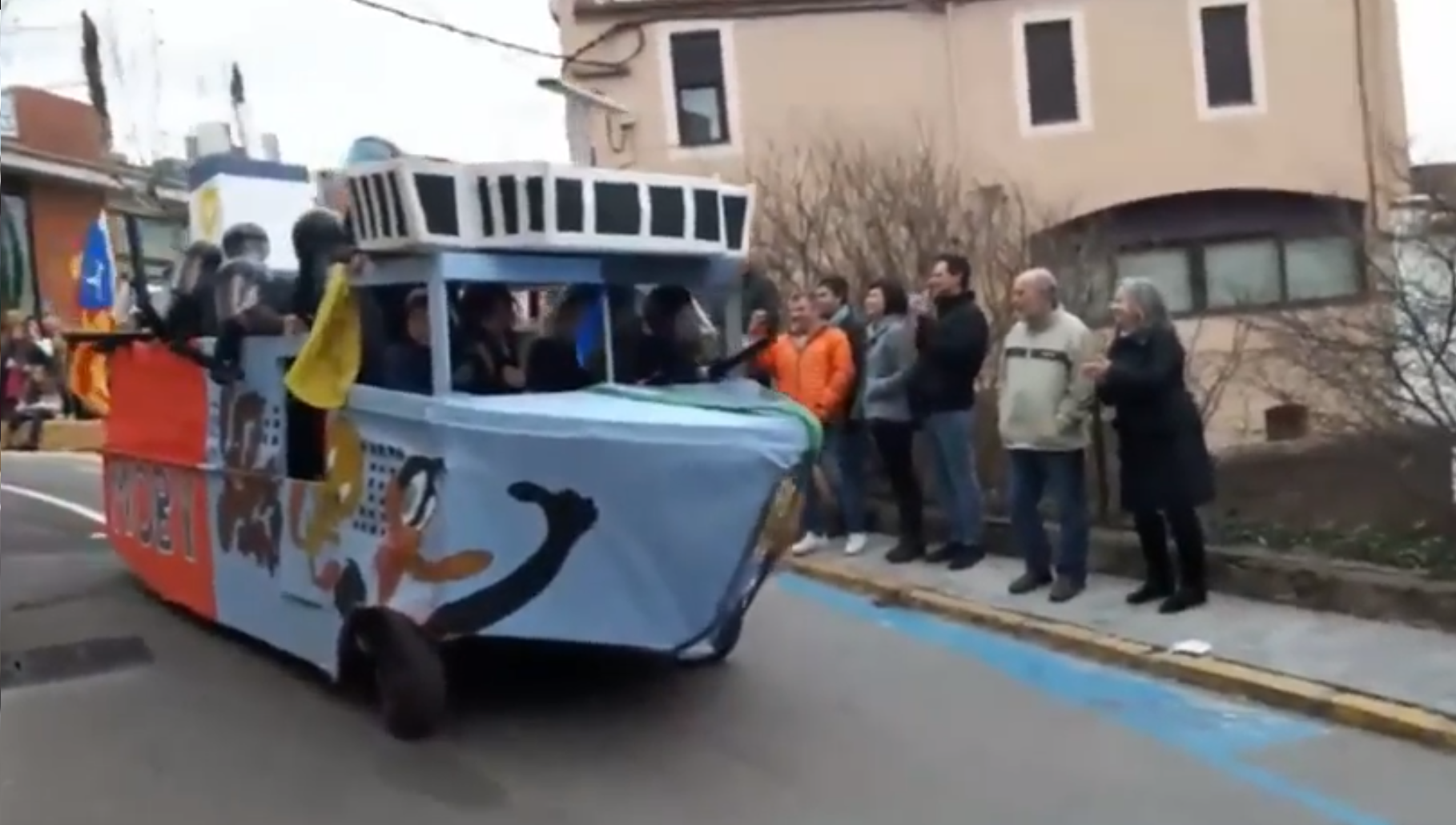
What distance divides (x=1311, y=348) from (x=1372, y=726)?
4780 mm

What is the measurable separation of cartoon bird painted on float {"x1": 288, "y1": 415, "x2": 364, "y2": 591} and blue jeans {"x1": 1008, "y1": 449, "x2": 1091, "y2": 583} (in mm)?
4043

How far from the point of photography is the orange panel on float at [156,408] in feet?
33.6

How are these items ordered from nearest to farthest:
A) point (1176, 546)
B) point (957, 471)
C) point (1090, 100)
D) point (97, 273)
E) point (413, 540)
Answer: point (413, 540) → point (1176, 546) → point (957, 471) → point (97, 273) → point (1090, 100)

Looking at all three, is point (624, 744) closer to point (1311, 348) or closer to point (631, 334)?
point (631, 334)

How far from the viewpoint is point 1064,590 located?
1072cm

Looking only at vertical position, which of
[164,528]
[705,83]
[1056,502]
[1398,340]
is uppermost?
[705,83]

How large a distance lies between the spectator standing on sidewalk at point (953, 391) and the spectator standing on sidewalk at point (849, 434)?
70cm

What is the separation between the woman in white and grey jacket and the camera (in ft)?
39.3

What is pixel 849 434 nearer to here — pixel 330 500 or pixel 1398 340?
pixel 1398 340

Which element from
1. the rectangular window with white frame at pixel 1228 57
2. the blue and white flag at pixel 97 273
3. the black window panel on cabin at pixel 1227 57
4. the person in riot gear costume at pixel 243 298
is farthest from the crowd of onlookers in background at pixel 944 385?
the black window panel on cabin at pixel 1227 57

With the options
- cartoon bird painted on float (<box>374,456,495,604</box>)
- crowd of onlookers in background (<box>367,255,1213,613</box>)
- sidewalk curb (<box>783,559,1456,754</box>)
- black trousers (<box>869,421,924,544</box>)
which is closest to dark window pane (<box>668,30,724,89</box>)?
crowd of onlookers in background (<box>367,255,1213,613</box>)

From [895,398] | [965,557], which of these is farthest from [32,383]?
[965,557]

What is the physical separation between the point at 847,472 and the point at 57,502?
24.7 feet

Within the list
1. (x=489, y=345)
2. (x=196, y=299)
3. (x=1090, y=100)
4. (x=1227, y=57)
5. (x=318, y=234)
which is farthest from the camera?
(x=1227, y=57)
